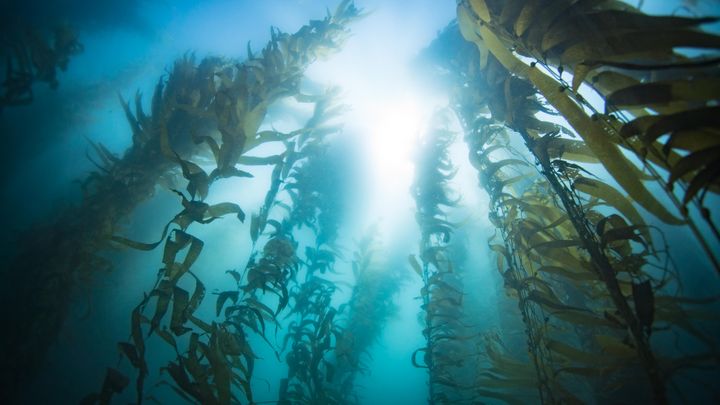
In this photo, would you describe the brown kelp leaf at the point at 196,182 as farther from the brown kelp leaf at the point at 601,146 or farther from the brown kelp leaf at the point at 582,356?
the brown kelp leaf at the point at 582,356

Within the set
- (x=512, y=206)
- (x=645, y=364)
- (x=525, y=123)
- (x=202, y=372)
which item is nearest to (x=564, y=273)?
(x=645, y=364)

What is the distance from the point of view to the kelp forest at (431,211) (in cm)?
99

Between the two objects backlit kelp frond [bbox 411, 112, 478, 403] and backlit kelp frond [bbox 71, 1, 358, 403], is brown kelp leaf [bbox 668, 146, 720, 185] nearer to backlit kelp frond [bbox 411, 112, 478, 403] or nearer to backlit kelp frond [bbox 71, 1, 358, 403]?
backlit kelp frond [bbox 71, 1, 358, 403]

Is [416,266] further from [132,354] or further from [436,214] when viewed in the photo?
[132,354]

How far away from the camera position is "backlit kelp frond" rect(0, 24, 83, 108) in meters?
3.66

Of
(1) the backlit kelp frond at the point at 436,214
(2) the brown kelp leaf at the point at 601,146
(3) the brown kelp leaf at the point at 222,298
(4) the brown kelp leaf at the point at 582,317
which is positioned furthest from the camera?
(1) the backlit kelp frond at the point at 436,214

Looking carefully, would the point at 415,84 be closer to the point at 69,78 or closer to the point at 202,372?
the point at 202,372

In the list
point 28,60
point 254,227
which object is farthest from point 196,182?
point 28,60

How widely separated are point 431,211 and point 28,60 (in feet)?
20.7

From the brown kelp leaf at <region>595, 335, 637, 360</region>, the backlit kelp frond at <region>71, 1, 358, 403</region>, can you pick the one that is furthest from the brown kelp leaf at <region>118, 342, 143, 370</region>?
the brown kelp leaf at <region>595, 335, 637, 360</region>

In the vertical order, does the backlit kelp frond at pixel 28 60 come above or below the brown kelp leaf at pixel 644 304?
above

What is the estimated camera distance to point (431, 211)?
3990 mm

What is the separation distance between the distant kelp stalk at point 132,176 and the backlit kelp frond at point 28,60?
6.13 ft

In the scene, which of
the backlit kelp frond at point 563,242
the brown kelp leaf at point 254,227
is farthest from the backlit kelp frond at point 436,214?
the brown kelp leaf at point 254,227
